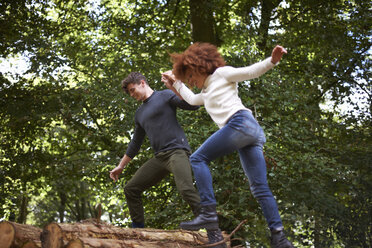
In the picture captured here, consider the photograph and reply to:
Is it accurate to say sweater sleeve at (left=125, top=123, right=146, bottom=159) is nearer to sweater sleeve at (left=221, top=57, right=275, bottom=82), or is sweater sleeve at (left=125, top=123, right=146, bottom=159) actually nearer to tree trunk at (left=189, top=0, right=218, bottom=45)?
sweater sleeve at (left=221, top=57, right=275, bottom=82)

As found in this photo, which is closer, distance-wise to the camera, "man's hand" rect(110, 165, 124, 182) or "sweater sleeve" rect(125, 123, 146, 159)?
"man's hand" rect(110, 165, 124, 182)

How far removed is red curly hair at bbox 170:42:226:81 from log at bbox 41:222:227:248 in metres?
1.49

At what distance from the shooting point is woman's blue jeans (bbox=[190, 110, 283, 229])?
11.4 ft

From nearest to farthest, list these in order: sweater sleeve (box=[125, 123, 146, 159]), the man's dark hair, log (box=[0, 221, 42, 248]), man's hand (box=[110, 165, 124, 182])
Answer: log (box=[0, 221, 42, 248]), the man's dark hair, man's hand (box=[110, 165, 124, 182]), sweater sleeve (box=[125, 123, 146, 159])

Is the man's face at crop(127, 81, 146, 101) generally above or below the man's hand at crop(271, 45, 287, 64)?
above

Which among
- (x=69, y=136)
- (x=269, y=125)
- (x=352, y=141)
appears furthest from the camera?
(x=69, y=136)

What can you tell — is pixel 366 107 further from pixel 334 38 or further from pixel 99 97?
pixel 99 97

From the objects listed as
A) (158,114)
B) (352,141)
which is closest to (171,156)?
(158,114)

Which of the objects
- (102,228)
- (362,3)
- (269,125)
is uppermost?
(362,3)

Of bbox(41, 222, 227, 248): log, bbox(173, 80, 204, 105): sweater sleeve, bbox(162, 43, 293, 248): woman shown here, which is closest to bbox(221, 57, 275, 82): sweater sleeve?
bbox(162, 43, 293, 248): woman

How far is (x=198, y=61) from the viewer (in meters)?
3.64

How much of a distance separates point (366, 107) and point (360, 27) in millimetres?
1993

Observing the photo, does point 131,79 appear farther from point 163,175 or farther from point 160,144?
point 163,175

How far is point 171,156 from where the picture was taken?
182 inches
